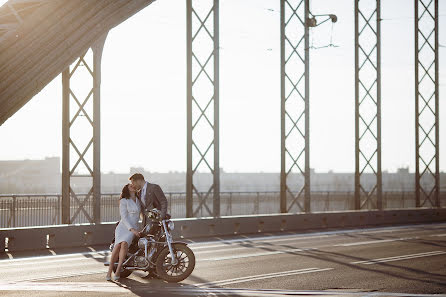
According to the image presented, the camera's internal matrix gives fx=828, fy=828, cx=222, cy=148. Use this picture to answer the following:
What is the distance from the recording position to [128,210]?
1379 centimetres

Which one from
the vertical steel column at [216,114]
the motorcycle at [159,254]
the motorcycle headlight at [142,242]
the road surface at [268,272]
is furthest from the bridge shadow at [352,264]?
the vertical steel column at [216,114]

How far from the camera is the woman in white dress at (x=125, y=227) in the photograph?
13.7 meters

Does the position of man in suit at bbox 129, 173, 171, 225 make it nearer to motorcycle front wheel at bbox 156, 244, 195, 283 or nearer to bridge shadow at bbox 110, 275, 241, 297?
motorcycle front wheel at bbox 156, 244, 195, 283

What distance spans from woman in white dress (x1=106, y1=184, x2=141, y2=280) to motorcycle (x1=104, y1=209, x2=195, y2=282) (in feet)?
0.54

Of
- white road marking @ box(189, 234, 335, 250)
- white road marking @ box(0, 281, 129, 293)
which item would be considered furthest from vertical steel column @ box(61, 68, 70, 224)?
white road marking @ box(0, 281, 129, 293)

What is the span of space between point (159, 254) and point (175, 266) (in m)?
0.34

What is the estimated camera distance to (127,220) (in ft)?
45.1

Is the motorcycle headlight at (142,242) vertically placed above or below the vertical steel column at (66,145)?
below

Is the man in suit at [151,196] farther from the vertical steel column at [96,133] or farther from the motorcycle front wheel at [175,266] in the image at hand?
the vertical steel column at [96,133]

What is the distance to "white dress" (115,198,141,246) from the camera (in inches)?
541

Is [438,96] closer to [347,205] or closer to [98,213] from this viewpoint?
[347,205]

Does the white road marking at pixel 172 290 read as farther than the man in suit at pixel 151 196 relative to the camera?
No

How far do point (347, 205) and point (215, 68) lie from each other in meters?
25.9

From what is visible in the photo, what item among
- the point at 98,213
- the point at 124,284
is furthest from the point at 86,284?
the point at 98,213
